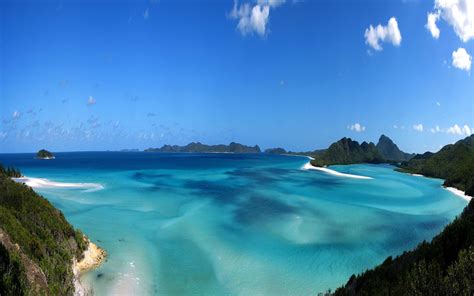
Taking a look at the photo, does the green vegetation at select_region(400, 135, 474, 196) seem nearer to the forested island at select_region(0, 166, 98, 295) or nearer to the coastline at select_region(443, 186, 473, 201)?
the coastline at select_region(443, 186, 473, 201)

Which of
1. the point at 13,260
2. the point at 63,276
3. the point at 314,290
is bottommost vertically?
the point at 314,290

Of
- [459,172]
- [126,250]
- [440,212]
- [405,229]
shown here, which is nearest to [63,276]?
[126,250]

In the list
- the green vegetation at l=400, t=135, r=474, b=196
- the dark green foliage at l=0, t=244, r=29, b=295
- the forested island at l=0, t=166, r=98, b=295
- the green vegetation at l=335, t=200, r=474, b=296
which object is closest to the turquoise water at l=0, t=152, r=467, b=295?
the forested island at l=0, t=166, r=98, b=295

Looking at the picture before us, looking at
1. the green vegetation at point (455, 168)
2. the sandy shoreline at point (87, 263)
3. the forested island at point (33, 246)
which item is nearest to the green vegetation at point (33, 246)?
the forested island at point (33, 246)

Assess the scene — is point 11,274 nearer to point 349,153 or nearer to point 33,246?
point 33,246

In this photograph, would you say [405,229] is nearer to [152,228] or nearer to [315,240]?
[315,240]

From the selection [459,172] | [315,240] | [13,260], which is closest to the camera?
[13,260]

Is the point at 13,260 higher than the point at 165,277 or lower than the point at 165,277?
higher
